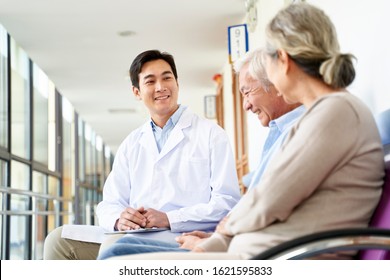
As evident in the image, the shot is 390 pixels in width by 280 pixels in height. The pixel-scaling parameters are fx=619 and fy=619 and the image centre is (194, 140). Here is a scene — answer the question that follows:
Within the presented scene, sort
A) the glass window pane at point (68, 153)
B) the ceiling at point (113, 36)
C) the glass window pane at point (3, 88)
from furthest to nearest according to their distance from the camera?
the glass window pane at point (68, 153)
the glass window pane at point (3, 88)
the ceiling at point (113, 36)

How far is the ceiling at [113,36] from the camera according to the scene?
648 centimetres

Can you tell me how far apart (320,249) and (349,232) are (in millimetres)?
71

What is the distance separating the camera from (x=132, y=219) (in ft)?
8.23

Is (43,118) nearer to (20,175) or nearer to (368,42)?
(20,175)

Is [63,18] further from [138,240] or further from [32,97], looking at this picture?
[138,240]

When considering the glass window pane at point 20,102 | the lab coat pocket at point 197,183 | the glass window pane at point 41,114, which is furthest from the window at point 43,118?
the lab coat pocket at point 197,183

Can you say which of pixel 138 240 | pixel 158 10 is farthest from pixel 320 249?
pixel 158 10

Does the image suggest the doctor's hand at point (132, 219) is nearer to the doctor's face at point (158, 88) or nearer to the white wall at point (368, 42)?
the doctor's face at point (158, 88)

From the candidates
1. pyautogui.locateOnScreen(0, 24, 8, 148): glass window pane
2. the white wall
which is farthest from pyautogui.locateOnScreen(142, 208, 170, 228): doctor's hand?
pyautogui.locateOnScreen(0, 24, 8, 148): glass window pane

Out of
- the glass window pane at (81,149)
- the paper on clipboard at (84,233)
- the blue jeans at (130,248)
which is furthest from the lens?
the glass window pane at (81,149)

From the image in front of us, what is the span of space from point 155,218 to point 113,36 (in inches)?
213

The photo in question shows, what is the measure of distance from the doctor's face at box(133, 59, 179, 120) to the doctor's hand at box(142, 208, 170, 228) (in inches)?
22.2

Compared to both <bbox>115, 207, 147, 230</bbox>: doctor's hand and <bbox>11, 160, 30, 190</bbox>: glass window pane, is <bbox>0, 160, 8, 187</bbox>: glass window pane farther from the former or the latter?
→ <bbox>115, 207, 147, 230</bbox>: doctor's hand

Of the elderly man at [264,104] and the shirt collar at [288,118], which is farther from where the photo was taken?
the shirt collar at [288,118]
